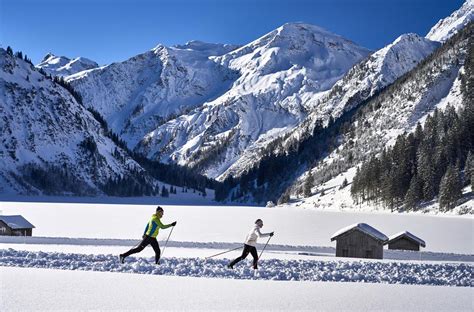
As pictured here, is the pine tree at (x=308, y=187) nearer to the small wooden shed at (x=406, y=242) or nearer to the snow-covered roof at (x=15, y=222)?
the small wooden shed at (x=406, y=242)

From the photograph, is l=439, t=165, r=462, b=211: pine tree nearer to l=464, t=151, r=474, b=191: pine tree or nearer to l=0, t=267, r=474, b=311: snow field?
l=464, t=151, r=474, b=191: pine tree

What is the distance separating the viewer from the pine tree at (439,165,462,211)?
102750 mm

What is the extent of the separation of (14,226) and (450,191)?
8502 centimetres

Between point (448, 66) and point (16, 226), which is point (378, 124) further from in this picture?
point (16, 226)

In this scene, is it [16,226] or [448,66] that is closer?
[16,226]

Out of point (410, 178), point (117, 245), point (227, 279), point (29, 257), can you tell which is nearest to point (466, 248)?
point (117, 245)

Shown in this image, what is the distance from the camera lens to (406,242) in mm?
39750

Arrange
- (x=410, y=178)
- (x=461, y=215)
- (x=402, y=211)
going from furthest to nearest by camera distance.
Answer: (x=410, y=178) → (x=402, y=211) → (x=461, y=215)

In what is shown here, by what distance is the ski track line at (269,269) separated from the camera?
1867cm

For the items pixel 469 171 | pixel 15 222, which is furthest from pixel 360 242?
pixel 469 171

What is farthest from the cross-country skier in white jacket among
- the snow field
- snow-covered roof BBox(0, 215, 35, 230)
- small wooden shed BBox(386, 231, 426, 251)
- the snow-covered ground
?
snow-covered roof BBox(0, 215, 35, 230)

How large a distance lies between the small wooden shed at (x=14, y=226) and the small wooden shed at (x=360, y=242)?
25.9 meters

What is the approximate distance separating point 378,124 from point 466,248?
15127 centimetres

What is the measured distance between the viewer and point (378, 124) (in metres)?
192
